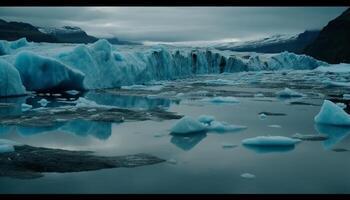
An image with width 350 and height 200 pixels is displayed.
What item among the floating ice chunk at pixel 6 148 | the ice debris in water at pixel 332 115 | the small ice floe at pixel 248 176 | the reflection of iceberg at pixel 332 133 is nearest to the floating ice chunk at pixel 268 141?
the reflection of iceberg at pixel 332 133

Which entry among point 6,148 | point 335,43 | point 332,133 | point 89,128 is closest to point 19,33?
point 335,43

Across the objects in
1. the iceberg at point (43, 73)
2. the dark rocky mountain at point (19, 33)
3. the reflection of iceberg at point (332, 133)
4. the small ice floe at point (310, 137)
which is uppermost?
the dark rocky mountain at point (19, 33)

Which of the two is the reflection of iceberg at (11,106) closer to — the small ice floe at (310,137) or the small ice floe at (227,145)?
the small ice floe at (227,145)

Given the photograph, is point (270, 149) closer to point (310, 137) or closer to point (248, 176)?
point (310, 137)

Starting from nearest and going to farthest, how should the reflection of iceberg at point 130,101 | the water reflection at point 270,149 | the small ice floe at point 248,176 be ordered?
1. the small ice floe at point 248,176
2. the water reflection at point 270,149
3. the reflection of iceberg at point 130,101

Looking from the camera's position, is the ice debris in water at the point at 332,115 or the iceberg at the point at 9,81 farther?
the iceberg at the point at 9,81

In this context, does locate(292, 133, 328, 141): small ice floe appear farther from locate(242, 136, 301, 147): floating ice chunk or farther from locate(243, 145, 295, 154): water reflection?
locate(243, 145, 295, 154): water reflection
